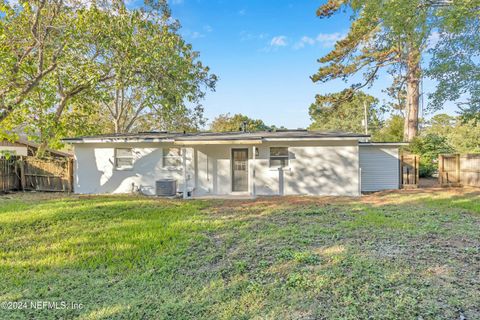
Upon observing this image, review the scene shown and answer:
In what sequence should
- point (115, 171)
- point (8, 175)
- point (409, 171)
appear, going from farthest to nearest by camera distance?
1. point (409, 171)
2. point (115, 171)
3. point (8, 175)

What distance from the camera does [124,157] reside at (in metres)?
12.2

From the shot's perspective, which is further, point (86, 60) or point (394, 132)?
point (394, 132)

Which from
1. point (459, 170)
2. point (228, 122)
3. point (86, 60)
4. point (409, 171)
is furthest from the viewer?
point (228, 122)

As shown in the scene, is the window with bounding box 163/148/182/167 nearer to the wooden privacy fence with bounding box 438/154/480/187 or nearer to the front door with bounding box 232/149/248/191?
the front door with bounding box 232/149/248/191

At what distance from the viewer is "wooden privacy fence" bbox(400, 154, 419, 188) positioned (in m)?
13.0

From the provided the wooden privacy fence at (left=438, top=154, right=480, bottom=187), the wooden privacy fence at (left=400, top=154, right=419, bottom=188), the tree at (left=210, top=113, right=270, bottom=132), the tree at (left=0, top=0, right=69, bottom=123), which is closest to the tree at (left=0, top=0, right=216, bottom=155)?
the tree at (left=0, top=0, right=69, bottom=123)

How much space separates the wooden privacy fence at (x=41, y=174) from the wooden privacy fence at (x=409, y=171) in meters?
15.9

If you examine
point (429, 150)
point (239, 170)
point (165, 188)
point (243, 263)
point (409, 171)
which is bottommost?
point (243, 263)

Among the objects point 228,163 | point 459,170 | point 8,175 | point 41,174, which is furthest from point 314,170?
point 8,175

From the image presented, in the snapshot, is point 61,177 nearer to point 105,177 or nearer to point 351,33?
point 105,177

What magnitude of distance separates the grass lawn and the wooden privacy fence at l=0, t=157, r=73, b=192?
5018 millimetres

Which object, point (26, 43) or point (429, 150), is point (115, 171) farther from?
point (429, 150)

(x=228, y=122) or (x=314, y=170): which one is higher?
(x=228, y=122)

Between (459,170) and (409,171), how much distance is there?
2.19 m
